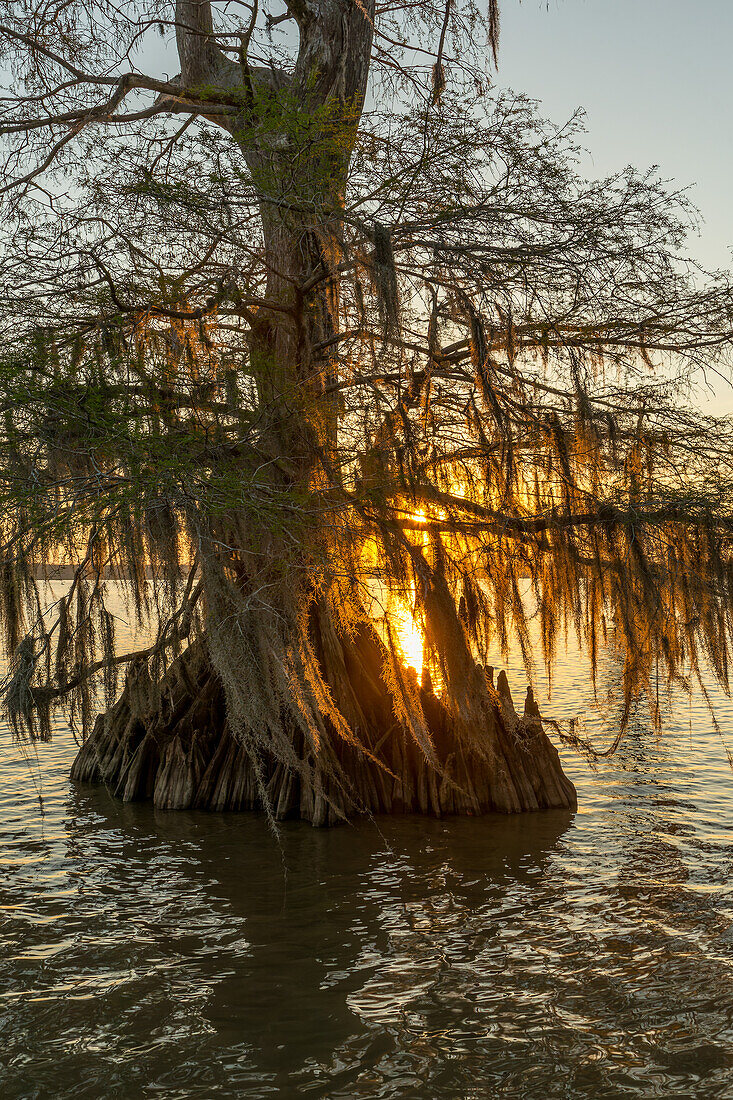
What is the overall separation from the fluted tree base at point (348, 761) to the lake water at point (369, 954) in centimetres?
28

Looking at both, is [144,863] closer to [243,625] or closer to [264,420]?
[243,625]

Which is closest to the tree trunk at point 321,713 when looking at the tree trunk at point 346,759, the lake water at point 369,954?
the tree trunk at point 346,759

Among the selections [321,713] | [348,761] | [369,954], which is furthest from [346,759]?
[369,954]

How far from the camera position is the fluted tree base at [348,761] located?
907 cm

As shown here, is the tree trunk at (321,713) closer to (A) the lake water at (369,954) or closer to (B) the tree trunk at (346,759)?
(B) the tree trunk at (346,759)

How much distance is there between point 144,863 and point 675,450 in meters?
5.84

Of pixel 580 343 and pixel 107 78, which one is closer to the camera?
pixel 580 343

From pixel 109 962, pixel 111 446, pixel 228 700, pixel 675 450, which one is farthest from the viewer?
pixel 675 450

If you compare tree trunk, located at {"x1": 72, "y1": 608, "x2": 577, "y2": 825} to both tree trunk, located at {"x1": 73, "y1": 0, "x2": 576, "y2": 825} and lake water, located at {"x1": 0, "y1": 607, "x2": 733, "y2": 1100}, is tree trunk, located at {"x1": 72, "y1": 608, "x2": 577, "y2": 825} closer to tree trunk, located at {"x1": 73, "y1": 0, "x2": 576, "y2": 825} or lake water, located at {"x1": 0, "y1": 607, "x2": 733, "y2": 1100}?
tree trunk, located at {"x1": 73, "y1": 0, "x2": 576, "y2": 825}

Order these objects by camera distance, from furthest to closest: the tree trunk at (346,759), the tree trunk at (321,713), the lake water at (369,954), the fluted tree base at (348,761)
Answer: the fluted tree base at (348,761) < the tree trunk at (346,759) < the tree trunk at (321,713) < the lake water at (369,954)

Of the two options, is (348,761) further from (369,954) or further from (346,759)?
(369,954)

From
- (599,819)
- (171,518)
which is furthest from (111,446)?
(599,819)

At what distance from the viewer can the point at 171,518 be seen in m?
6.98

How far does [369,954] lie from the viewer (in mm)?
6566
